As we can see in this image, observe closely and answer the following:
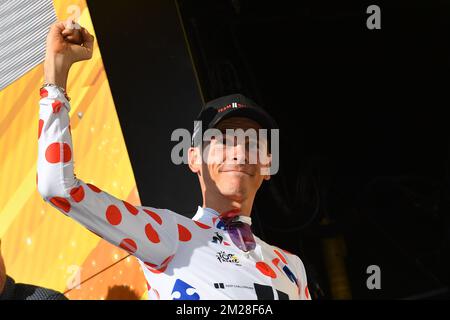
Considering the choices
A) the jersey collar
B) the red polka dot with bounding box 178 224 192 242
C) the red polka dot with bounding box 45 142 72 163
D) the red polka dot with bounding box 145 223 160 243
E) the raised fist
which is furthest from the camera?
the jersey collar

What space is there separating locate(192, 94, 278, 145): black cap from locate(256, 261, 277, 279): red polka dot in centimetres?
45

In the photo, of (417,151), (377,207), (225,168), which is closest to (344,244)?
(377,207)

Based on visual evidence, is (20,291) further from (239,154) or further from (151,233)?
(239,154)

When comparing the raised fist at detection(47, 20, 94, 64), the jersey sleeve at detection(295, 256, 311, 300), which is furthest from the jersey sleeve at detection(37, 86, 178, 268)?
the jersey sleeve at detection(295, 256, 311, 300)

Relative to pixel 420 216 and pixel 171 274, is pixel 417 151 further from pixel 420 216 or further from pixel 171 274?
pixel 171 274

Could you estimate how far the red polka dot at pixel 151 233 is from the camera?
89.7 inches

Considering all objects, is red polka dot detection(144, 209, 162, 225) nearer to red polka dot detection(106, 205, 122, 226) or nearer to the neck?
red polka dot detection(106, 205, 122, 226)

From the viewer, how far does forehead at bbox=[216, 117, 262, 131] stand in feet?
8.62

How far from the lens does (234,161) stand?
257 cm

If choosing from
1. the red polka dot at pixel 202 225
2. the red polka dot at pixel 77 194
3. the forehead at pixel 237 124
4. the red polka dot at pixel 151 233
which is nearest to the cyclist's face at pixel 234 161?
the forehead at pixel 237 124
